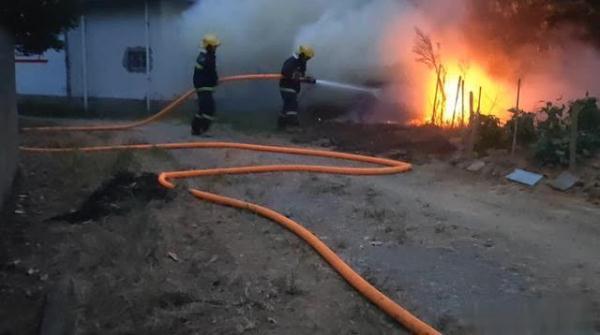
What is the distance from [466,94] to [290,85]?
9.86 feet

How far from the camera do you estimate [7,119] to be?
7.38 m

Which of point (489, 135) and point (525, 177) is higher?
point (489, 135)

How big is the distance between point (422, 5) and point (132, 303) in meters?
10.1

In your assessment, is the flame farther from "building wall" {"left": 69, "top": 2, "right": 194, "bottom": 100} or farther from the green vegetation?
"building wall" {"left": 69, "top": 2, "right": 194, "bottom": 100}

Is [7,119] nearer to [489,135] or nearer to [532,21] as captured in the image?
[489,135]

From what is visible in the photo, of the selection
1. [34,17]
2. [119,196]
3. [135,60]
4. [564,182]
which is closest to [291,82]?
[135,60]

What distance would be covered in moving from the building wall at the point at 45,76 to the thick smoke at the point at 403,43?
161 inches

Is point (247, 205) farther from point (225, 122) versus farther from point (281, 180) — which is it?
point (225, 122)

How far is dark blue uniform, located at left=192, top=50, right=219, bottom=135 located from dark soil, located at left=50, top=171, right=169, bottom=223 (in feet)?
12.3

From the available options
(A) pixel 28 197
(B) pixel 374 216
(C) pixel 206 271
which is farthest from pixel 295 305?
(A) pixel 28 197

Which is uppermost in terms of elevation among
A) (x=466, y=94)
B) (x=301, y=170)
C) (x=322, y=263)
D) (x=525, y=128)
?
(x=466, y=94)

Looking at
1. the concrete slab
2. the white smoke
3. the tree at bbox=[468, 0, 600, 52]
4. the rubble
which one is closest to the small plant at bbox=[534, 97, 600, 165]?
the concrete slab

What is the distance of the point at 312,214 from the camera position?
6750mm

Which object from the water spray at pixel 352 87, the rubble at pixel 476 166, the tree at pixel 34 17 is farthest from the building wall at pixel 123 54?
the rubble at pixel 476 166
